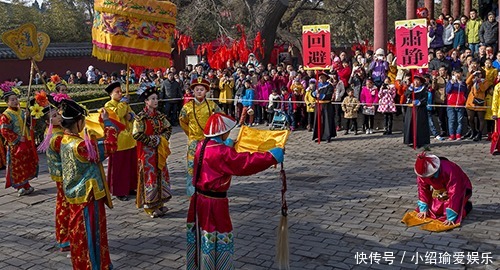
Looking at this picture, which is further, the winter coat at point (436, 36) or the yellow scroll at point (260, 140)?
the winter coat at point (436, 36)

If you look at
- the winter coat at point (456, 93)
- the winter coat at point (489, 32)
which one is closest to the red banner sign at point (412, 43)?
the winter coat at point (456, 93)

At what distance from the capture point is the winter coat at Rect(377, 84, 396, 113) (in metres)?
13.2

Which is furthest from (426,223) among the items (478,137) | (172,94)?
(172,94)

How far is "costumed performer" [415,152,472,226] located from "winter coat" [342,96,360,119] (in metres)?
6.70

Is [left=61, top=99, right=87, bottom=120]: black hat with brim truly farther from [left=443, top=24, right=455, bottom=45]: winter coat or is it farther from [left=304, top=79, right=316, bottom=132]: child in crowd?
[left=443, top=24, right=455, bottom=45]: winter coat

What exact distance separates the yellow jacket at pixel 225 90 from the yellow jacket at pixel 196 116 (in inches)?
337

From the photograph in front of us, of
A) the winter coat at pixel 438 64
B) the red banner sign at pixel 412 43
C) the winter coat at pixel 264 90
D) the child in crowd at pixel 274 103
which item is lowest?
the child in crowd at pixel 274 103

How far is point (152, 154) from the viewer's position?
7637 millimetres

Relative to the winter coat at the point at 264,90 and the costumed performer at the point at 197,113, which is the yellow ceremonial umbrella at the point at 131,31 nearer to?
the costumed performer at the point at 197,113

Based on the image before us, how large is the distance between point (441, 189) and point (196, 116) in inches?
128

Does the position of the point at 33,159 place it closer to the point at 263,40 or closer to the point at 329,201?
the point at 329,201

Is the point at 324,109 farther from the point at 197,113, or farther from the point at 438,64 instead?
the point at 197,113

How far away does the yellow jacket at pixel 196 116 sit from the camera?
7.69 metres

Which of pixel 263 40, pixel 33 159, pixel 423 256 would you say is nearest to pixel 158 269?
pixel 423 256
